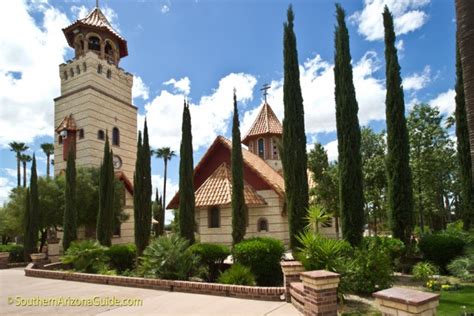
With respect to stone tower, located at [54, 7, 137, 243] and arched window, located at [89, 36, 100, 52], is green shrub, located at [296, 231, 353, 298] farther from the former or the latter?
arched window, located at [89, 36, 100, 52]

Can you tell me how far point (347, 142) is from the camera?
13.9 m

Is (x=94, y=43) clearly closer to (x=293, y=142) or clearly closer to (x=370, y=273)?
(x=293, y=142)

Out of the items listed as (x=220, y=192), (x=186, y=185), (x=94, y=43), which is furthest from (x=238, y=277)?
(x=94, y=43)

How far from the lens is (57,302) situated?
9.53m

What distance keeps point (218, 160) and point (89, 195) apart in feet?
36.0

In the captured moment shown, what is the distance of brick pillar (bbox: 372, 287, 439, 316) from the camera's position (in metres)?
4.18

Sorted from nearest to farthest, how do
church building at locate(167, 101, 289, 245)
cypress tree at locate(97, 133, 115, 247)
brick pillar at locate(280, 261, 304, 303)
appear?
brick pillar at locate(280, 261, 304, 303) → cypress tree at locate(97, 133, 115, 247) → church building at locate(167, 101, 289, 245)

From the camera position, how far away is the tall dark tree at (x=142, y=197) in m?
16.4

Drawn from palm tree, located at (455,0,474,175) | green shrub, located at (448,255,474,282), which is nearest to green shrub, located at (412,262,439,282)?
green shrub, located at (448,255,474,282)

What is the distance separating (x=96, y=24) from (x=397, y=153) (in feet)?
104

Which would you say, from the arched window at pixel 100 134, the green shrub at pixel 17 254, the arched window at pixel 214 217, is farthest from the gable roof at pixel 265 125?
the green shrub at pixel 17 254

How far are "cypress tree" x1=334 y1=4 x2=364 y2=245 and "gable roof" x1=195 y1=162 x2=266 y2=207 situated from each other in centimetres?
945

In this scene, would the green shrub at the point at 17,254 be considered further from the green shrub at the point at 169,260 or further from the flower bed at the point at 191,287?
the green shrub at the point at 169,260

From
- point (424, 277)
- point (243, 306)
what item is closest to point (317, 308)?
point (243, 306)
